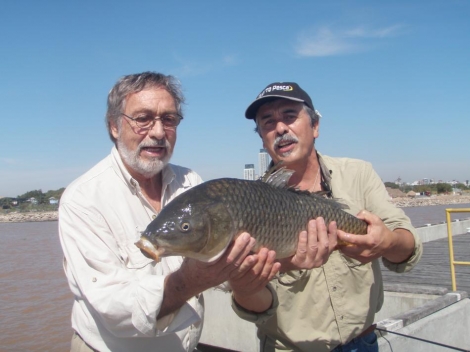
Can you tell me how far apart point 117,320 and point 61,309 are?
11.3 meters

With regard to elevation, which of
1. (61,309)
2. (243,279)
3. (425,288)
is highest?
(243,279)

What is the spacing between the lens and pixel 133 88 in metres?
3.30

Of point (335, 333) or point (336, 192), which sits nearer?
point (335, 333)

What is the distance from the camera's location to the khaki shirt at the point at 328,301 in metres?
3.03

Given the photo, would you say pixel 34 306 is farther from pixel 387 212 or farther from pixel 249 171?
pixel 387 212

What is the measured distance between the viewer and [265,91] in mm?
3439

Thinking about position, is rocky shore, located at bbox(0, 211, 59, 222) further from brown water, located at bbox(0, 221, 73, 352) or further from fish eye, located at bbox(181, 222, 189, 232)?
fish eye, located at bbox(181, 222, 189, 232)

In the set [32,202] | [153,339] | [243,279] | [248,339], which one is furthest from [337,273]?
[32,202]

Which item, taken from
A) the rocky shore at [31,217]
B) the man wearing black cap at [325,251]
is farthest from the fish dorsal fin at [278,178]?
the rocky shore at [31,217]

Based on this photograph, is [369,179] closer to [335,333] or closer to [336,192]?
[336,192]

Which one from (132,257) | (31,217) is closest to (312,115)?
(132,257)

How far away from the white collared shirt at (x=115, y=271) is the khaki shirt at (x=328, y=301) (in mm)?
533

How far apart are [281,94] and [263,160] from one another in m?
0.76

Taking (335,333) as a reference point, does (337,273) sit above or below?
above
